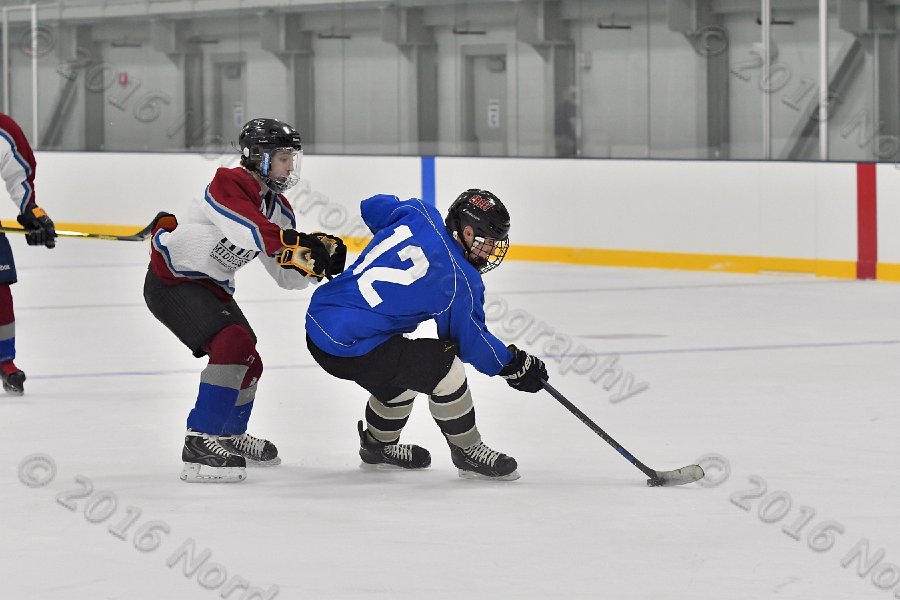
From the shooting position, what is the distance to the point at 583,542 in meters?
3.89

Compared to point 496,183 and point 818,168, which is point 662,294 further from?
point 496,183

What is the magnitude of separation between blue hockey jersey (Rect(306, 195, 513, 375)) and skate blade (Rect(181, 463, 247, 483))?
1.31 ft

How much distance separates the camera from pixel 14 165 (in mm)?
6598

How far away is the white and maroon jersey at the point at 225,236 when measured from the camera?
15.3 feet

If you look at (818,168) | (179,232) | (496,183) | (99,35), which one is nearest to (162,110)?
(99,35)

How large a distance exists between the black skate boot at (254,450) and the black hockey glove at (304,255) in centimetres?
61

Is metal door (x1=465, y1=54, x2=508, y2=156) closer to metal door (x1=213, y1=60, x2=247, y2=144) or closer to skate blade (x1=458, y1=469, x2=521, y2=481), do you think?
metal door (x1=213, y1=60, x2=247, y2=144)

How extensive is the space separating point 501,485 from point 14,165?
281 cm

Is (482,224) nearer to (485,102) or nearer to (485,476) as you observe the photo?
(485,476)

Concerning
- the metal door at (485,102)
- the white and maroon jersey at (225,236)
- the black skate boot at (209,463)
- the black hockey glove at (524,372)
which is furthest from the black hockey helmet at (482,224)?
the metal door at (485,102)

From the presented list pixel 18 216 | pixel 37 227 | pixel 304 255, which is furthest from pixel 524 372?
pixel 18 216

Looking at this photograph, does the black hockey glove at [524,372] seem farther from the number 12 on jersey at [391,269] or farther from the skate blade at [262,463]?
the skate blade at [262,463]

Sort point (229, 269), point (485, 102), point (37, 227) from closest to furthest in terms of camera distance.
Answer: point (229, 269) < point (37, 227) < point (485, 102)

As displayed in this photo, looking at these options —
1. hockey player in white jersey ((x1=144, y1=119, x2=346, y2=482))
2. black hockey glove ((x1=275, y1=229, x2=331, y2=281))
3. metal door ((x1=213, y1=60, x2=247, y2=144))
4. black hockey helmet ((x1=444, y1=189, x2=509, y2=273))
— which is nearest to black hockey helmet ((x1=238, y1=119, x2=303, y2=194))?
hockey player in white jersey ((x1=144, y1=119, x2=346, y2=482))
